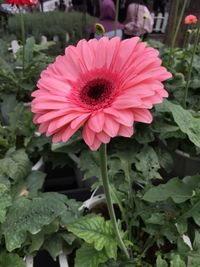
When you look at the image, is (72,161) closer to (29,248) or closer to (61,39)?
(29,248)

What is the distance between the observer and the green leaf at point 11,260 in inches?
25.7

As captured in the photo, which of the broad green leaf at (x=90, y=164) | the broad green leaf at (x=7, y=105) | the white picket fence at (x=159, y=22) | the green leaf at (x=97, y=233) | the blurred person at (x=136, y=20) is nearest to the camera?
the green leaf at (x=97, y=233)

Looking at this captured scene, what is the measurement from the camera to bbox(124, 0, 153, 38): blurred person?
200 cm

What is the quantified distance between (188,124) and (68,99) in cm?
31

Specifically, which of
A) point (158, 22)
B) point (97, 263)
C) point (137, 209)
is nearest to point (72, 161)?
point (137, 209)

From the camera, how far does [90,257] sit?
2.03ft

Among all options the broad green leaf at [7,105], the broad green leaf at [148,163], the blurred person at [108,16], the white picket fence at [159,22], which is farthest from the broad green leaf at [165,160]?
the white picket fence at [159,22]

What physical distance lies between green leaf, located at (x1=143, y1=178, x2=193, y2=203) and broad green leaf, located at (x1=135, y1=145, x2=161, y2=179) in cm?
7

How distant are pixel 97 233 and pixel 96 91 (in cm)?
28

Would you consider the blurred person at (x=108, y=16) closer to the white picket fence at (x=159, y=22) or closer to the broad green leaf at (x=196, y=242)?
the broad green leaf at (x=196, y=242)

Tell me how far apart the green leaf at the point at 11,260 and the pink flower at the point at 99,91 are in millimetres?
333

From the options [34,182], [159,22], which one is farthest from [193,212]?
[159,22]

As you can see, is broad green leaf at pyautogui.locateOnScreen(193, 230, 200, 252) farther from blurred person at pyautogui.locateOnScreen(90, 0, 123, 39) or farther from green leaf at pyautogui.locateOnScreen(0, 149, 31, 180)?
blurred person at pyautogui.locateOnScreen(90, 0, 123, 39)

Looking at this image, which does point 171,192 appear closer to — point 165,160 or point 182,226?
point 182,226
